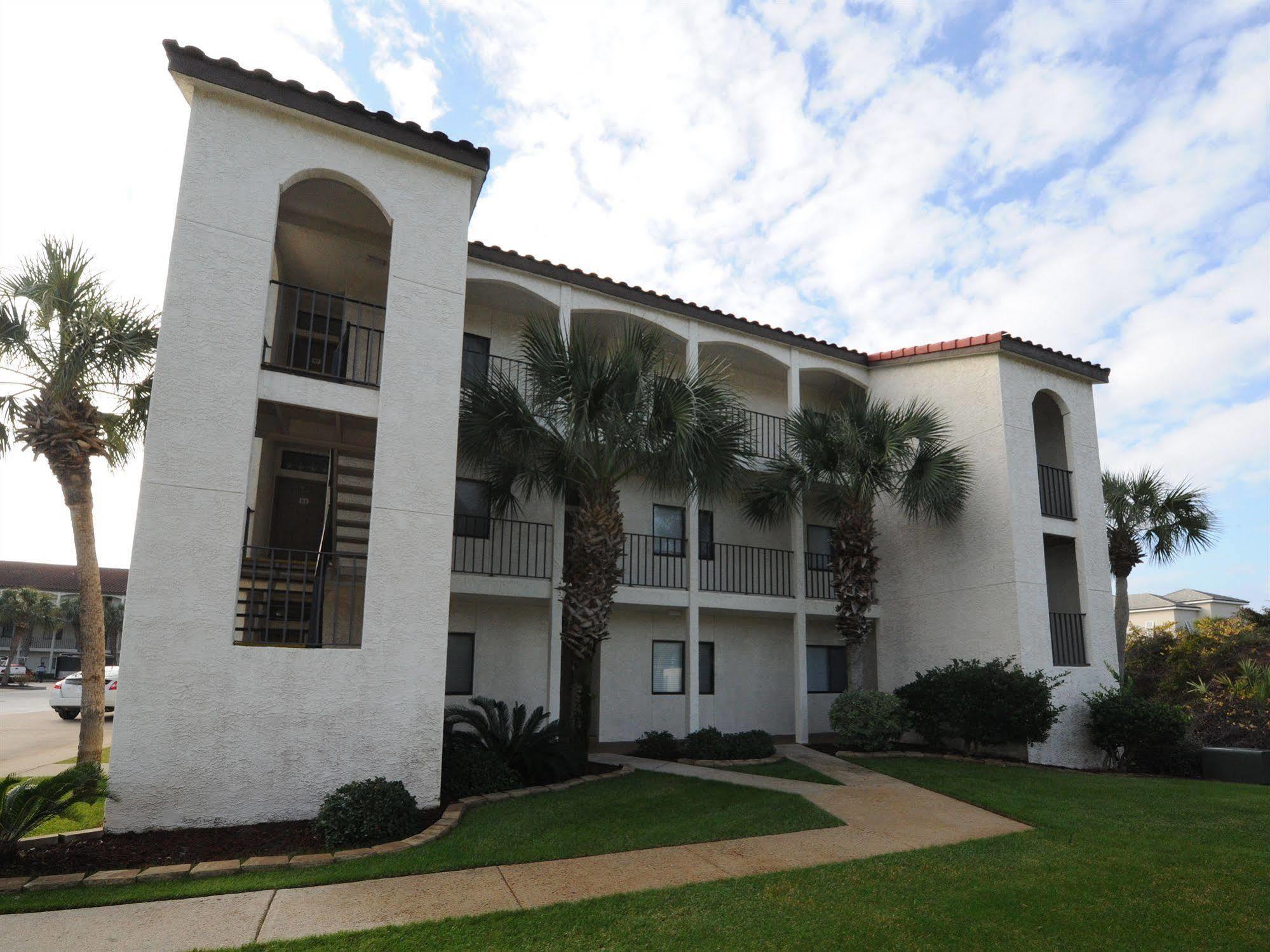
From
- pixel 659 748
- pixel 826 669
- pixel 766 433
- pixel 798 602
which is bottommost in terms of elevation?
pixel 659 748

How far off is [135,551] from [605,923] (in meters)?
5.83

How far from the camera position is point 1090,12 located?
32.3 ft

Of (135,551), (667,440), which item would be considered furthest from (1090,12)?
(135,551)

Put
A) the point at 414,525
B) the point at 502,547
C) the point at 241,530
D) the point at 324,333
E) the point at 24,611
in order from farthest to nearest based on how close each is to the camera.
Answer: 1. the point at 24,611
2. the point at 502,547
3. the point at 324,333
4. the point at 414,525
5. the point at 241,530

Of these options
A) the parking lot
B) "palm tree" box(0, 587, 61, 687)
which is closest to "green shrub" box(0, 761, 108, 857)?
the parking lot

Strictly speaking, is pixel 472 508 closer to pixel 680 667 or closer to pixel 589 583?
pixel 589 583

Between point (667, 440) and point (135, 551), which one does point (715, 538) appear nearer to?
point (667, 440)

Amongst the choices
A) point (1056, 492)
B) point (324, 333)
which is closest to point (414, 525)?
point (324, 333)

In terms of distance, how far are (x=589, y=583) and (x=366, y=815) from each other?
516 cm

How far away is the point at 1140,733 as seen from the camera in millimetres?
13852

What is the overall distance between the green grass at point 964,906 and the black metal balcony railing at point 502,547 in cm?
805

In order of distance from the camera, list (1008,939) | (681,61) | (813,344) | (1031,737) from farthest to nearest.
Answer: (813,344), (1031,737), (681,61), (1008,939)

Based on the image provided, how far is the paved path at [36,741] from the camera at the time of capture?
514 inches

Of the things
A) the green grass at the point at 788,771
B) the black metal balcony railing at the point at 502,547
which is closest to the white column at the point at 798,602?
the green grass at the point at 788,771
